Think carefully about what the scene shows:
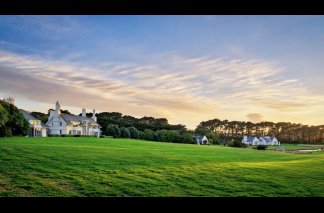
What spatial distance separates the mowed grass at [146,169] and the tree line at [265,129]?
0.45m

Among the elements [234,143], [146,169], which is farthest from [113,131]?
[234,143]

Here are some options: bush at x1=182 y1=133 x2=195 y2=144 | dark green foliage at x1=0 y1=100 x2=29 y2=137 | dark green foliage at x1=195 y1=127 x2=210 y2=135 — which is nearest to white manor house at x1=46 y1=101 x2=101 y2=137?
dark green foliage at x1=0 y1=100 x2=29 y2=137

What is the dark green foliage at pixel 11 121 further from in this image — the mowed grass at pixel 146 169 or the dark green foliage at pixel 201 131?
the dark green foliage at pixel 201 131

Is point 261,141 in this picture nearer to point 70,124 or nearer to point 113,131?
point 113,131

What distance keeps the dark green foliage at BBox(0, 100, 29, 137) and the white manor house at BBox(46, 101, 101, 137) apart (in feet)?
1.40

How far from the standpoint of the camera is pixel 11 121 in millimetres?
5383

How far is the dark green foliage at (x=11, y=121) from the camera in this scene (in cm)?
507

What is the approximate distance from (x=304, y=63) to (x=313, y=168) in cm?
193

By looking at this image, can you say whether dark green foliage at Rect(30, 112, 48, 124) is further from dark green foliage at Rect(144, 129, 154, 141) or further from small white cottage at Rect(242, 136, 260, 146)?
small white cottage at Rect(242, 136, 260, 146)

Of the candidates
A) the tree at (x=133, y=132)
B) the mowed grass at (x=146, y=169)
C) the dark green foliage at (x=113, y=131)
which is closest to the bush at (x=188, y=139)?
the mowed grass at (x=146, y=169)

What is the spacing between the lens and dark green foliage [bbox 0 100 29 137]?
200 inches

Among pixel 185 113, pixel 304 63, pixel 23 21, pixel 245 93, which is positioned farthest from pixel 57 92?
pixel 304 63

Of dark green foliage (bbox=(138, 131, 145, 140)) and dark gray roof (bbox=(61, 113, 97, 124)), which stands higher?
dark gray roof (bbox=(61, 113, 97, 124))

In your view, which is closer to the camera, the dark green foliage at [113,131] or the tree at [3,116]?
the tree at [3,116]
